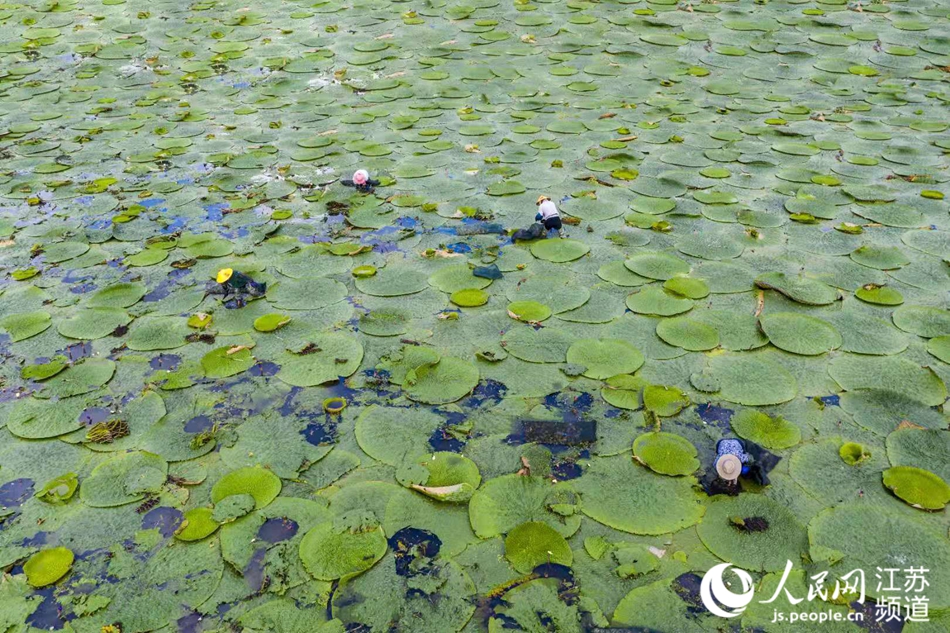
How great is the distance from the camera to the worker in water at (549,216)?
4.52 m

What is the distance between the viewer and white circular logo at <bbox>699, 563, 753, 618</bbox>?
2264 mm

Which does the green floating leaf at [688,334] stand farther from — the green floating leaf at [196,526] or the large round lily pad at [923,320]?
the green floating leaf at [196,526]

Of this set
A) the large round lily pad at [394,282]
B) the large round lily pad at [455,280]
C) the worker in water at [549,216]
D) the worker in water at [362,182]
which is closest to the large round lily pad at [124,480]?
the large round lily pad at [394,282]

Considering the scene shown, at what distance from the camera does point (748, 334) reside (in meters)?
3.60

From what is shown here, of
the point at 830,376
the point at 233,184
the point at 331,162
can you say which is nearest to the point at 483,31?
the point at 331,162

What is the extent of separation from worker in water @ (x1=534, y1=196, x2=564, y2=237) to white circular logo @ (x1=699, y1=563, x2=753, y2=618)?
104 inches

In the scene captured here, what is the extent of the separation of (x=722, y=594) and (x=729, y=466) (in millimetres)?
493

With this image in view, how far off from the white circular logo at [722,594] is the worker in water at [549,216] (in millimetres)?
2633

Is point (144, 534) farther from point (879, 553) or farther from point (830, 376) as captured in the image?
point (830, 376)

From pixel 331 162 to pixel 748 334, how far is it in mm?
3733

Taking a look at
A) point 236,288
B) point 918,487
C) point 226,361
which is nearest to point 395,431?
point 226,361

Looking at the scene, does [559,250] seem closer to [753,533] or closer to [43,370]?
[753,533]

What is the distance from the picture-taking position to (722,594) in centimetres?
231

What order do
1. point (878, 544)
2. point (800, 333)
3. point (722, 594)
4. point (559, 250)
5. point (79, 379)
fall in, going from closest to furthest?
A: 1. point (722, 594)
2. point (878, 544)
3. point (79, 379)
4. point (800, 333)
5. point (559, 250)
